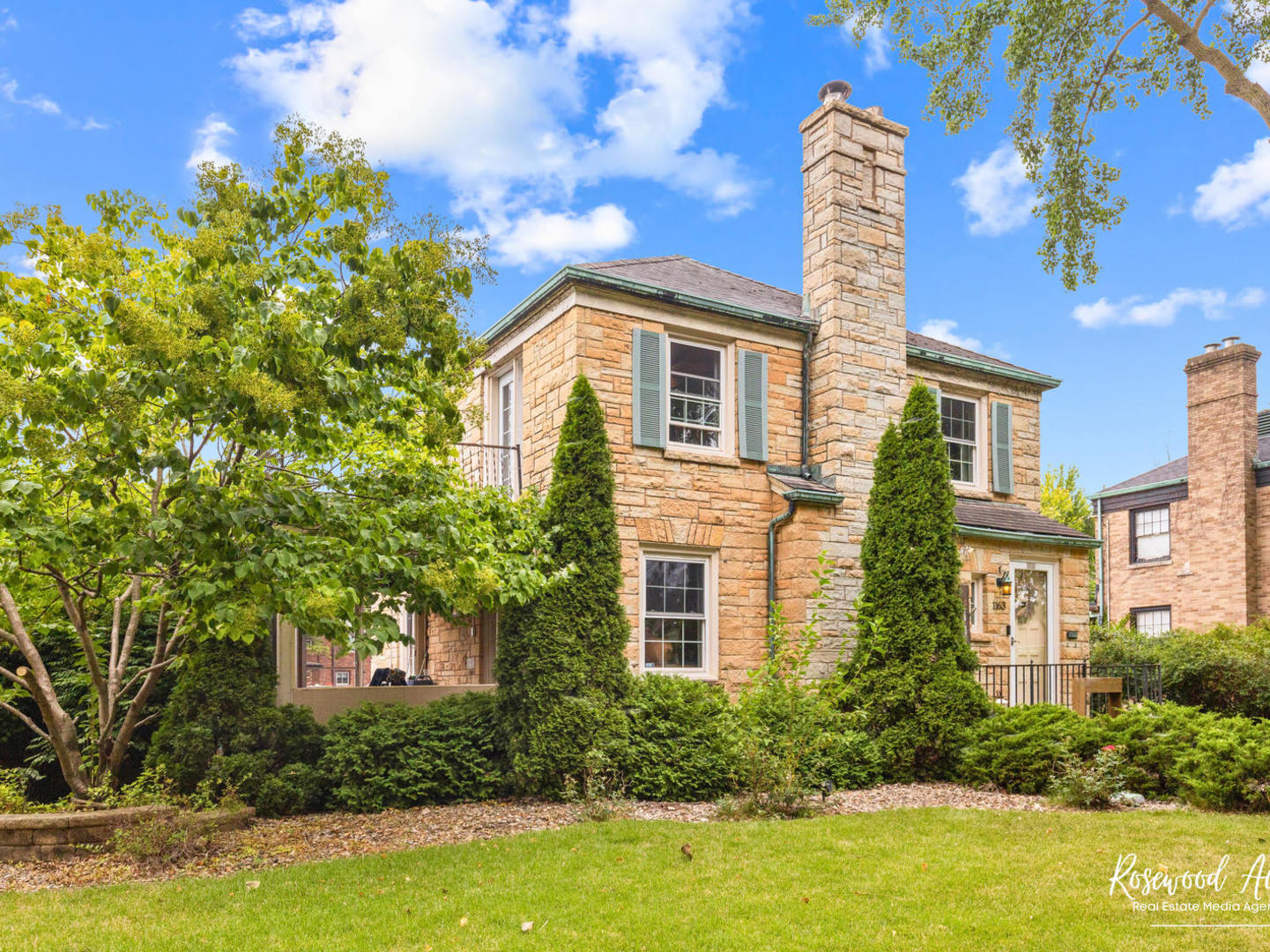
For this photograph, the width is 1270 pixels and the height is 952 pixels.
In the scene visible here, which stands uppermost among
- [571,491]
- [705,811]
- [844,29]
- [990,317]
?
[844,29]

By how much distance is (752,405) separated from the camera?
11.9 meters

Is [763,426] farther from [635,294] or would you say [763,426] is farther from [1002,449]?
[1002,449]

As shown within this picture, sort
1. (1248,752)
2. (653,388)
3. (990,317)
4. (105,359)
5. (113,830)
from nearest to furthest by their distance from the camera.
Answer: (105,359) < (113,830) < (1248,752) < (653,388) < (990,317)

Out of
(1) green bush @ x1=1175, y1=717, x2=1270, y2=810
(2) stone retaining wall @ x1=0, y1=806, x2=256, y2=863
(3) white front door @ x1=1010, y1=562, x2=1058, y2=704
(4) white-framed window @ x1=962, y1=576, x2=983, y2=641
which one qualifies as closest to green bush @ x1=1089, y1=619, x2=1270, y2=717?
(3) white front door @ x1=1010, y1=562, x2=1058, y2=704

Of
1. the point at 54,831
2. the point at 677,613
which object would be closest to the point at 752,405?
the point at 677,613

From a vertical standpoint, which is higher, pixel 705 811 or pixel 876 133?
pixel 876 133

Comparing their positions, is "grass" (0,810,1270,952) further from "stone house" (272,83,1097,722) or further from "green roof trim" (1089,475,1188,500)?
"green roof trim" (1089,475,1188,500)

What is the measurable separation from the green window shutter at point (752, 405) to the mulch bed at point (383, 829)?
4.42 m

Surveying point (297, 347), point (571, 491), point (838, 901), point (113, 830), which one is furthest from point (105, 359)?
point (838, 901)

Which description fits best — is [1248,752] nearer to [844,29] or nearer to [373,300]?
[373,300]

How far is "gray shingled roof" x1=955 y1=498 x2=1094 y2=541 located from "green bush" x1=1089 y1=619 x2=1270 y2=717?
7.55 ft

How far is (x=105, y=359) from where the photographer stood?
20.1 feet

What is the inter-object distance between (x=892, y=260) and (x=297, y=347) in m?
9.90

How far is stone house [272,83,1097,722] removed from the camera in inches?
439
